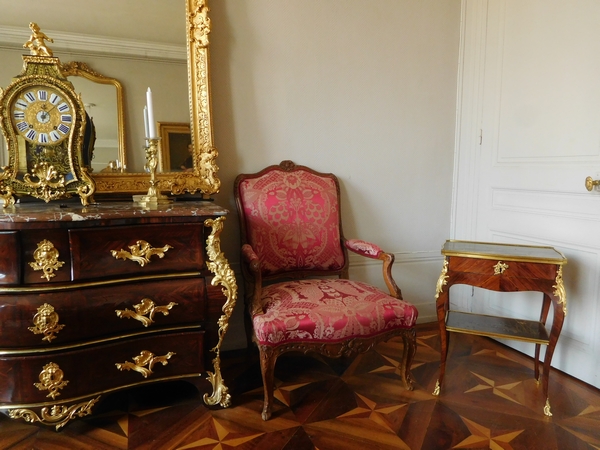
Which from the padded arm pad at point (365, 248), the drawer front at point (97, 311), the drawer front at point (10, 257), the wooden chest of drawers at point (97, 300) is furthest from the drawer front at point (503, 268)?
the drawer front at point (10, 257)

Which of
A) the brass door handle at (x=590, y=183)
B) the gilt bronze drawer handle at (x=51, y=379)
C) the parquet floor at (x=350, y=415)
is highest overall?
the brass door handle at (x=590, y=183)

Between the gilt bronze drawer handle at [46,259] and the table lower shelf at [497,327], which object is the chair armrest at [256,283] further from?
the table lower shelf at [497,327]

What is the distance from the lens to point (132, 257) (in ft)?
5.33

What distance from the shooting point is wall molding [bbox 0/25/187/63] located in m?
1.83

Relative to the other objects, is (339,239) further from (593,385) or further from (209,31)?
(593,385)

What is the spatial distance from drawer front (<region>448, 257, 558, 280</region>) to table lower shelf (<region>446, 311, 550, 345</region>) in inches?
11.1


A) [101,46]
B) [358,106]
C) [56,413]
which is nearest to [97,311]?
[56,413]

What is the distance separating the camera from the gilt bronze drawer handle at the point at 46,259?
4.95ft

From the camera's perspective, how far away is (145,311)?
1.66m

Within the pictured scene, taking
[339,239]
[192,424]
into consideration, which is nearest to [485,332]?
[339,239]

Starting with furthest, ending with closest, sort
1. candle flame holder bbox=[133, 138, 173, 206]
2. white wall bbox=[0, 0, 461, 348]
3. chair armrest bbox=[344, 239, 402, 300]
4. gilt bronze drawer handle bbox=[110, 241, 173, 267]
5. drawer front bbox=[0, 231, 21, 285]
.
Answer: white wall bbox=[0, 0, 461, 348]
chair armrest bbox=[344, 239, 402, 300]
candle flame holder bbox=[133, 138, 173, 206]
gilt bronze drawer handle bbox=[110, 241, 173, 267]
drawer front bbox=[0, 231, 21, 285]

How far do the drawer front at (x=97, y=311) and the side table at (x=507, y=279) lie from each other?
1113 millimetres

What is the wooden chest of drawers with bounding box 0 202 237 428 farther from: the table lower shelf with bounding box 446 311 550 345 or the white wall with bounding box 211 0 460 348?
the table lower shelf with bounding box 446 311 550 345

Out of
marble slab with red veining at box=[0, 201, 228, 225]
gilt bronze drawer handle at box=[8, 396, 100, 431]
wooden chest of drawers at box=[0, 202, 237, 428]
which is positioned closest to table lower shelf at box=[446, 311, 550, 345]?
wooden chest of drawers at box=[0, 202, 237, 428]
